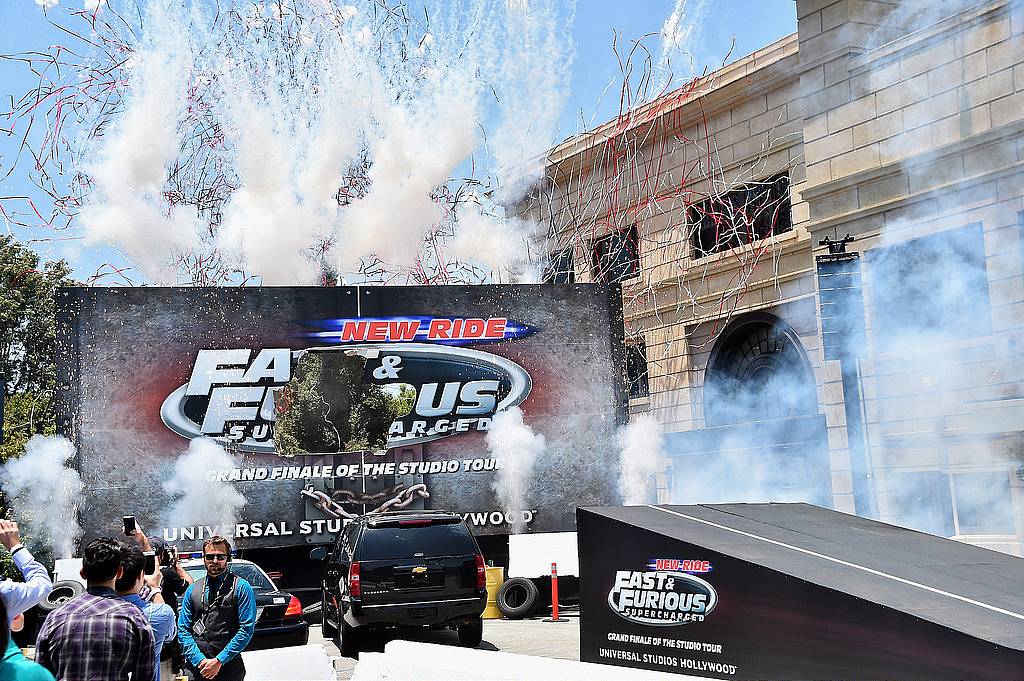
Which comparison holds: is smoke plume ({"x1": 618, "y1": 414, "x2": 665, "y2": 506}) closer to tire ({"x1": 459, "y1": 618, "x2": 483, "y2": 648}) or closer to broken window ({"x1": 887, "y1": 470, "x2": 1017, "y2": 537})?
broken window ({"x1": 887, "y1": 470, "x2": 1017, "y2": 537})

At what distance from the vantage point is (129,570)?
4336 millimetres

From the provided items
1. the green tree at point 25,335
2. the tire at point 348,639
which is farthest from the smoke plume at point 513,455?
the green tree at point 25,335

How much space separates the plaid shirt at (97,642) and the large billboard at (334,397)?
9.32 m

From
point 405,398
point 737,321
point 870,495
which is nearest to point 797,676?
point 405,398

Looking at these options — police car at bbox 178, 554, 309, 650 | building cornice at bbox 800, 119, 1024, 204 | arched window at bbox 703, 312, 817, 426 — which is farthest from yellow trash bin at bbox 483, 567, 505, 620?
building cornice at bbox 800, 119, 1024, 204

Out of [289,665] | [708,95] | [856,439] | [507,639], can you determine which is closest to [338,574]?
[507,639]

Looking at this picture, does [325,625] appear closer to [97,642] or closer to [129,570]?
[129,570]

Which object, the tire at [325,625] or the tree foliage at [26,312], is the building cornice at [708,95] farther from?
the tree foliage at [26,312]

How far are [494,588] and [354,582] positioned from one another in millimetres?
3950

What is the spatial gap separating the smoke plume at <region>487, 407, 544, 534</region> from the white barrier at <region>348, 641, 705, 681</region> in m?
8.00

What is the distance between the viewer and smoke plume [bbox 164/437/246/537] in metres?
13.2

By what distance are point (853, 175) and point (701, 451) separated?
6.36 meters

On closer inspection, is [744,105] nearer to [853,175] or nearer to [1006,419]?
[853,175]

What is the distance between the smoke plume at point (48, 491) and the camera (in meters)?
12.7
